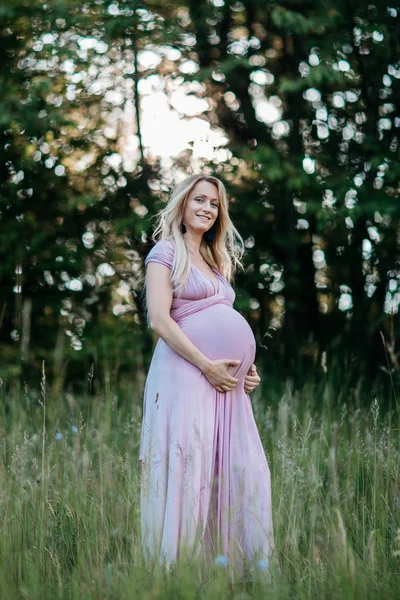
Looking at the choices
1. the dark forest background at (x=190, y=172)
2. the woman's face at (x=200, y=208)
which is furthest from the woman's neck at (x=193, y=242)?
the dark forest background at (x=190, y=172)

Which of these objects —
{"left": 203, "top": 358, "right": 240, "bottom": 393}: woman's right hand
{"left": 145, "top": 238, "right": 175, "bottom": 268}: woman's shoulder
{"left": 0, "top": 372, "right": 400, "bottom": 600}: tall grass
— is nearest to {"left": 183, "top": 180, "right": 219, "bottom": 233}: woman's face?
{"left": 145, "top": 238, "right": 175, "bottom": 268}: woman's shoulder

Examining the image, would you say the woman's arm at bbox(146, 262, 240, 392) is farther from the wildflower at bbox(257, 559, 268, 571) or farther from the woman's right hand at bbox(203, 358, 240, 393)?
the wildflower at bbox(257, 559, 268, 571)

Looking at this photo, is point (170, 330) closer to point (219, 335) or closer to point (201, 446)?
point (219, 335)

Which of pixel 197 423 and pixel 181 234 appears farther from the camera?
pixel 181 234

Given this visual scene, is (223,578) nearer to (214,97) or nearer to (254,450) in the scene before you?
(254,450)

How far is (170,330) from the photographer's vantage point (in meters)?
3.38

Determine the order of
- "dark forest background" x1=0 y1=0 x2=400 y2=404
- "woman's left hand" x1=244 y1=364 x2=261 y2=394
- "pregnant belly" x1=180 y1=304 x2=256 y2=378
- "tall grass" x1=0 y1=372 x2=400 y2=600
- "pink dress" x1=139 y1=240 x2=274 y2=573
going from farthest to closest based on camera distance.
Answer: "dark forest background" x1=0 y1=0 x2=400 y2=404
"woman's left hand" x1=244 y1=364 x2=261 y2=394
"pregnant belly" x1=180 y1=304 x2=256 y2=378
"pink dress" x1=139 y1=240 x2=274 y2=573
"tall grass" x1=0 y1=372 x2=400 y2=600

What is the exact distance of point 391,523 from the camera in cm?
381

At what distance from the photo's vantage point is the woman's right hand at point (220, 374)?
3375 mm

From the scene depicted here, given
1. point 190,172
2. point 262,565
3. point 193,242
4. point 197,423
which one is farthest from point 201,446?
point 190,172

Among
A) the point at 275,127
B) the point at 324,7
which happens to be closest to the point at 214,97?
the point at 275,127

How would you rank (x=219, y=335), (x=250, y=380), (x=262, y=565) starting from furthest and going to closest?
(x=250, y=380)
(x=219, y=335)
(x=262, y=565)

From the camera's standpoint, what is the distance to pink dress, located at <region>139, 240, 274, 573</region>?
3.29 m

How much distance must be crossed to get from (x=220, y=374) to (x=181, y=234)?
678 mm
